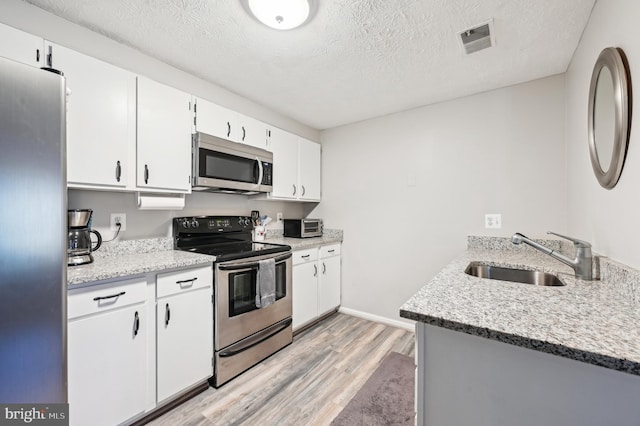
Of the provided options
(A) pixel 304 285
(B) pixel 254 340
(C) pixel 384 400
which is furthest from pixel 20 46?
(C) pixel 384 400

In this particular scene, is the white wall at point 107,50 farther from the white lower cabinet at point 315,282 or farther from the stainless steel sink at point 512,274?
the stainless steel sink at point 512,274

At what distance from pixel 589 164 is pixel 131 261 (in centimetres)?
281

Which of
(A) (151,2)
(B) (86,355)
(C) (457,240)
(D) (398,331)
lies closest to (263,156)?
(A) (151,2)

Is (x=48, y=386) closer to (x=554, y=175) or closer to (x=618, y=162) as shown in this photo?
(x=618, y=162)

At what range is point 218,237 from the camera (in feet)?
7.97

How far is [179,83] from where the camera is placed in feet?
6.87

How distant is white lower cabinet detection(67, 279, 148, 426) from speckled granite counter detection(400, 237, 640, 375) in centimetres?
145

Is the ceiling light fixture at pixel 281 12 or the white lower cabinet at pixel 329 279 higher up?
the ceiling light fixture at pixel 281 12

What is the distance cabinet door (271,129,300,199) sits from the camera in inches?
108

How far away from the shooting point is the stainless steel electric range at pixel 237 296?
1.85 metres

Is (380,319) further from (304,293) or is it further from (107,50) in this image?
(107,50)

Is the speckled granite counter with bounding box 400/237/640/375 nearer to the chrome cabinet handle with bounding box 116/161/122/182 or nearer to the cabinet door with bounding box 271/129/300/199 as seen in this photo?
the chrome cabinet handle with bounding box 116/161/122/182

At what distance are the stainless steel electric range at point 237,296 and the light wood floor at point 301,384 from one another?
0.42 ft

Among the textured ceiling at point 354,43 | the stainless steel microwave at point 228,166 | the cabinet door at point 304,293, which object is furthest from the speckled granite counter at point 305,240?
the textured ceiling at point 354,43
